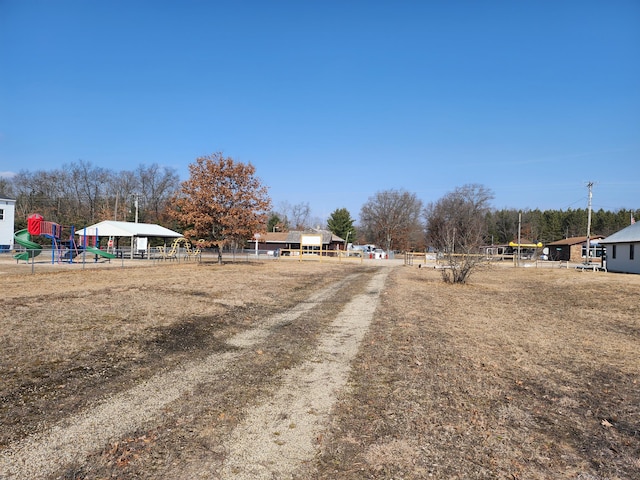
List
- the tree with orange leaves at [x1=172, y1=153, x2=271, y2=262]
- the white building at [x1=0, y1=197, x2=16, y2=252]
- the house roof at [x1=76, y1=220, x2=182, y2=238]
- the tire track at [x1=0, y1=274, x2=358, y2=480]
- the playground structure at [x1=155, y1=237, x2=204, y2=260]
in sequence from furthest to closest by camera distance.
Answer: the white building at [x1=0, y1=197, x2=16, y2=252]
the house roof at [x1=76, y1=220, x2=182, y2=238]
the playground structure at [x1=155, y1=237, x2=204, y2=260]
the tree with orange leaves at [x1=172, y1=153, x2=271, y2=262]
the tire track at [x1=0, y1=274, x2=358, y2=480]

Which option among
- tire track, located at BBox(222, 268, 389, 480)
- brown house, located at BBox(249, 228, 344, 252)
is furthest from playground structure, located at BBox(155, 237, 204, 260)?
brown house, located at BBox(249, 228, 344, 252)

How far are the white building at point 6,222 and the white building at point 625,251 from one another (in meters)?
55.8

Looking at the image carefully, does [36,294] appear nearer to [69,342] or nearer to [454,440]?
[69,342]

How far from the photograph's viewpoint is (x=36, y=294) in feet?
37.2

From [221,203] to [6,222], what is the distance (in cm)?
2846

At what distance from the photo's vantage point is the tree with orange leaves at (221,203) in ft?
94.2

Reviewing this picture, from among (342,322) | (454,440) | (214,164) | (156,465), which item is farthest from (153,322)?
(214,164)

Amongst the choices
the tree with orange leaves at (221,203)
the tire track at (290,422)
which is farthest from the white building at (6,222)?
the tire track at (290,422)

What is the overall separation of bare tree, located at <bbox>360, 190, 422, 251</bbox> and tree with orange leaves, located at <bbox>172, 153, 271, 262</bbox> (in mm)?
59860

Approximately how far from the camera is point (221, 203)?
96.4 feet

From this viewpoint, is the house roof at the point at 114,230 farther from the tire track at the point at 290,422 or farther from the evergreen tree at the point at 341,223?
the evergreen tree at the point at 341,223

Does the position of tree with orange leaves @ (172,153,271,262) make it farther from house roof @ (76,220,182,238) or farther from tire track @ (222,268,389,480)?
tire track @ (222,268,389,480)

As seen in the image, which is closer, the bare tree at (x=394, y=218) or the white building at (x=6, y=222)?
the white building at (x=6, y=222)

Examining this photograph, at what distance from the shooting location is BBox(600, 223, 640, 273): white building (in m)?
31.2
